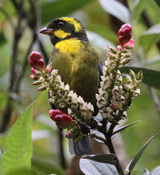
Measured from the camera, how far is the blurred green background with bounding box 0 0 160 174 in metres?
3.01

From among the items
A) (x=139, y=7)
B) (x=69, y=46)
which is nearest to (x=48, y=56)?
(x=69, y=46)

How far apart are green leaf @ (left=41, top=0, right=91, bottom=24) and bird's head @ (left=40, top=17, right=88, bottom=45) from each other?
0.67m

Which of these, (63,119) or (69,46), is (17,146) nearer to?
(63,119)

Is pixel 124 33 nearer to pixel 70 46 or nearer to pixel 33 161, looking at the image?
pixel 70 46

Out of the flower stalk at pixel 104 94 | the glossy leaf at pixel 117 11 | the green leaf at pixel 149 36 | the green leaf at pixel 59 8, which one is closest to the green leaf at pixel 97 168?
the flower stalk at pixel 104 94

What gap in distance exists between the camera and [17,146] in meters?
1.66

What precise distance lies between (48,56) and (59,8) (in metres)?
0.55

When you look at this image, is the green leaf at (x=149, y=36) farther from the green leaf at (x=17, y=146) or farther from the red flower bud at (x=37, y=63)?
the red flower bud at (x=37, y=63)

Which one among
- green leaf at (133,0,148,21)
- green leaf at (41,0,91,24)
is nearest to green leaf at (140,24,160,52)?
green leaf at (133,0,148,21)

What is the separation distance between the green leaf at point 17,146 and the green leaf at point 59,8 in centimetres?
223

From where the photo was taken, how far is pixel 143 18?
381 cm

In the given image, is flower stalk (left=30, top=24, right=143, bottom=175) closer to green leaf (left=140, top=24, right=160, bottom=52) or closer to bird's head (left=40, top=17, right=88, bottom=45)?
green leaf (left=140, top=24, right=160, bottom=52)

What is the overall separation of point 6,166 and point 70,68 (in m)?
0.97

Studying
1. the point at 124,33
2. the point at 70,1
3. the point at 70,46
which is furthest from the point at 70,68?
the point at 70,1
